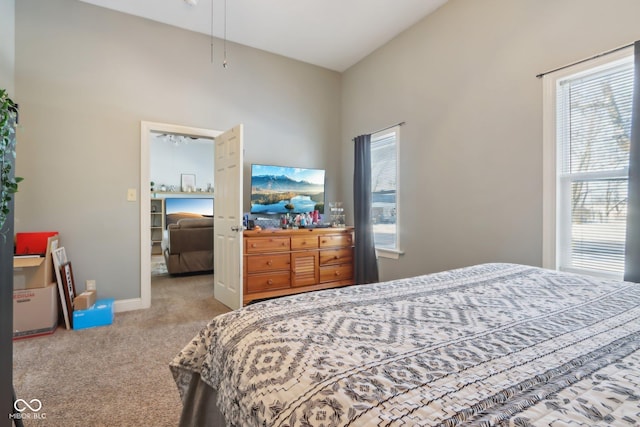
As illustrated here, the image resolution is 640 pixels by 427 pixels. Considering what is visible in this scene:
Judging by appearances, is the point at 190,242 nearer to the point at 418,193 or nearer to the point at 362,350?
the point at 418,193

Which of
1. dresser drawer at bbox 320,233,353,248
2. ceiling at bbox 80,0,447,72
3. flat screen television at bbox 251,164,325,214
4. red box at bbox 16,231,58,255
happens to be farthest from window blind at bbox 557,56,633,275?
red box at bbox 16,231,58,255

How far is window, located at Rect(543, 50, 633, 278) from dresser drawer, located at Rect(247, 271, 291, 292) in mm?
2476

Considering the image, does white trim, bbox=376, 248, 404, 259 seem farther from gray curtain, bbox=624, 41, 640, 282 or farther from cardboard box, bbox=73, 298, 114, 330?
cardboard box, bbox=73, 298, 114, 330

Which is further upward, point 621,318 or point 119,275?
point 621,318

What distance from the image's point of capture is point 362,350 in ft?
2.48

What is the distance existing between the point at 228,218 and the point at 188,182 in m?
5.40

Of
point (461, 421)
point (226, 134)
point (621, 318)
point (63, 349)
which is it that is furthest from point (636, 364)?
point (226, 134)

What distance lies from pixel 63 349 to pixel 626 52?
4411mm

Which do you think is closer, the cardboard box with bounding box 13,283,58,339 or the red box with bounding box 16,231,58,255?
the cardboard box with bounding box 13,283,58,339

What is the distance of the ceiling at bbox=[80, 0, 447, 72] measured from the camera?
2998 millimetres

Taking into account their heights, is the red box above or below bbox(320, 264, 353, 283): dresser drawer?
above

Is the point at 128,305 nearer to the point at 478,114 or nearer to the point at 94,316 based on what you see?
the point at 94,316

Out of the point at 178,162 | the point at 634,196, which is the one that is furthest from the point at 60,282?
the point at 178,162

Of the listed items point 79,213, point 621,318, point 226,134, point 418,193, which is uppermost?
point 226,134
